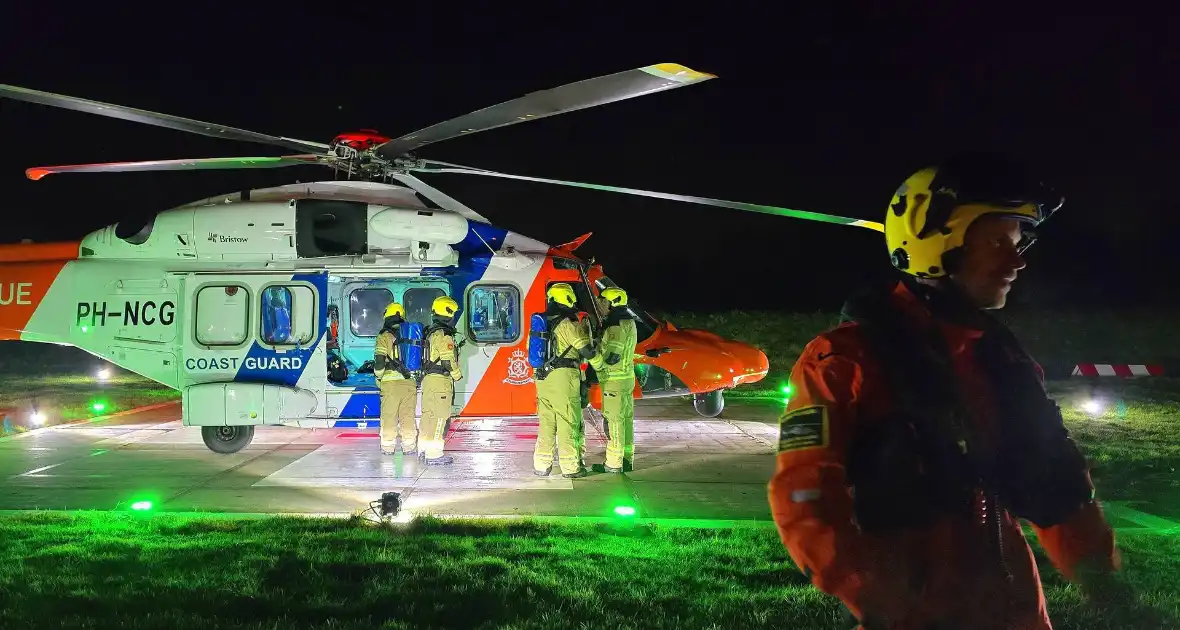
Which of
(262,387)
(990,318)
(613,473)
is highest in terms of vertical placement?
(990,318)

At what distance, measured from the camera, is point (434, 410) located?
8.21 m

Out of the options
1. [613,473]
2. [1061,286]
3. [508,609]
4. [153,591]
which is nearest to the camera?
[508,609]

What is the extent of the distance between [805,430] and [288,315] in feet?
26.7

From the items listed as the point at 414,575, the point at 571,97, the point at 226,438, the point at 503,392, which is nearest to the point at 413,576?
the point at 414,575

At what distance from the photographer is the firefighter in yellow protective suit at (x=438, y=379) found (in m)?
8.16

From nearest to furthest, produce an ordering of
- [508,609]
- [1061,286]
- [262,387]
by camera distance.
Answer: [508,609], [262,387], [1061,286]

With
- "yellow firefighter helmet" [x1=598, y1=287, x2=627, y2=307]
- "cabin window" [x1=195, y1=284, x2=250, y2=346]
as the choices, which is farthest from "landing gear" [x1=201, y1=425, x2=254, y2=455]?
"yellow firefighter helmet" [x1=598, y1=287, x2=627, y2=307]

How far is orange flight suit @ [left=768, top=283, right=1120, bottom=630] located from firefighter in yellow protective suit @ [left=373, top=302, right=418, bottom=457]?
7.00 metres

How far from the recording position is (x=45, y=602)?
14.0ft

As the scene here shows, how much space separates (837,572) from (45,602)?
180 inches

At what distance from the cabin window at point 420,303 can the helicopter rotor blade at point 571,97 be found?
2014mm

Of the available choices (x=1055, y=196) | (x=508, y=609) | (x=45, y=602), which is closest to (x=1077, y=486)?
(x=1055, y=196)

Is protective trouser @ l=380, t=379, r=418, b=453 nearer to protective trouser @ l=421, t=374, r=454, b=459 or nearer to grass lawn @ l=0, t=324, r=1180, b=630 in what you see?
protective trouser @ l=421, t=374, r=454, b=459

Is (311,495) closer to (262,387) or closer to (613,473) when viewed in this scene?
(262,387)
